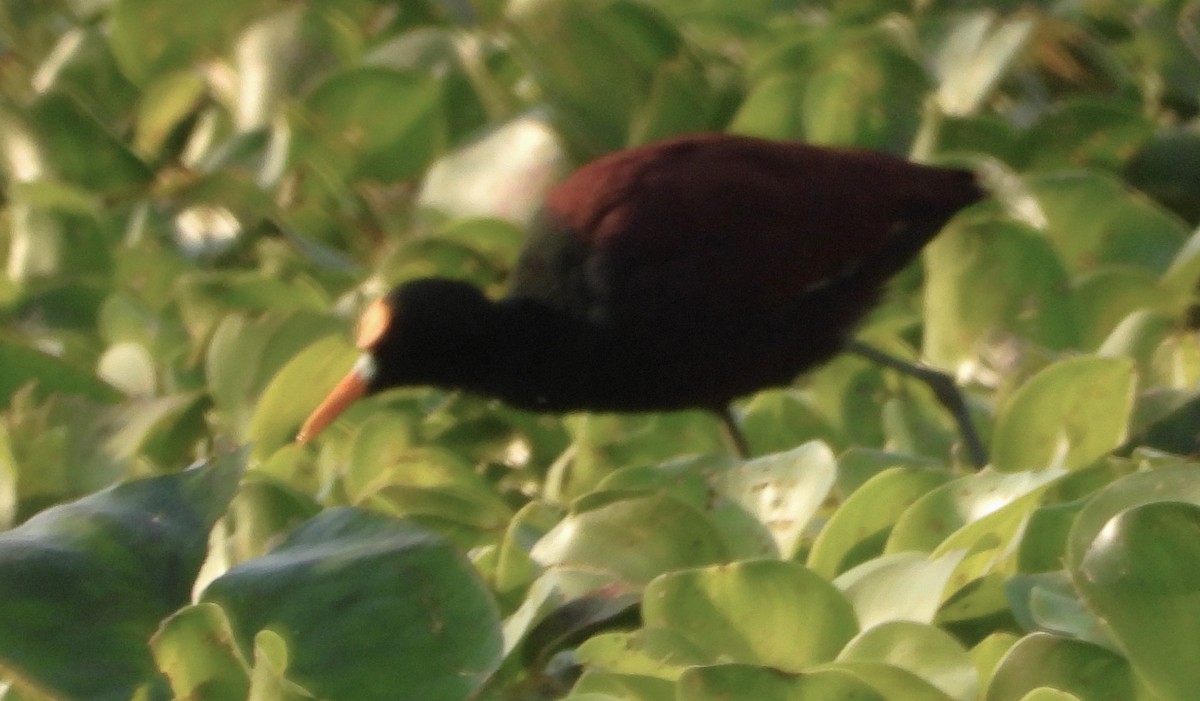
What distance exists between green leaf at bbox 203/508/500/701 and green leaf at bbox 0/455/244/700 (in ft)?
0.18

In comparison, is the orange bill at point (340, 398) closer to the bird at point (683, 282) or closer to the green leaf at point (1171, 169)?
the bird at point (683, 282)

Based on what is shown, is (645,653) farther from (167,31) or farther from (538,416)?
(167,31)

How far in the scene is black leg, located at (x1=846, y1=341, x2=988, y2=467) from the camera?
202 centimetres

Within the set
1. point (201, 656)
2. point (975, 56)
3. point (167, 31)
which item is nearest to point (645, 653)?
point (201, 656)

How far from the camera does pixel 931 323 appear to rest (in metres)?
2.33

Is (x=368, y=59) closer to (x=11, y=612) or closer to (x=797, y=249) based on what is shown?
(x=797, y=249)

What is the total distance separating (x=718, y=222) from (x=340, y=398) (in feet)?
1.75

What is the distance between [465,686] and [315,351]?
88cm

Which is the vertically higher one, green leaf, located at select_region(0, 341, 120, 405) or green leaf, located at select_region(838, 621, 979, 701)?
green leaf, located at select_region(838, 621, 979, 701)

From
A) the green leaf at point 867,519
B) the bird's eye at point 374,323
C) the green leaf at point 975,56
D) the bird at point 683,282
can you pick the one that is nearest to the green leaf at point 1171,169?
the green leaf at point 975,56

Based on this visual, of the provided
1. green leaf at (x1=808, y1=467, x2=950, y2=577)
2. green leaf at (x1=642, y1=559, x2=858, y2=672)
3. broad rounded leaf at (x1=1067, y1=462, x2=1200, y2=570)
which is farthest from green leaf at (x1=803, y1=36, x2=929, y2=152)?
green leaf at (x1=642, y1=559, x2=858, y2=672)

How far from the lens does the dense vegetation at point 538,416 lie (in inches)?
52.6

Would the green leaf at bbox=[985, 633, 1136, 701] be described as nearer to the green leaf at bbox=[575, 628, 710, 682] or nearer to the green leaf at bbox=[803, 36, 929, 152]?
the green leaf at bbox=[575, 628, 710, 682]

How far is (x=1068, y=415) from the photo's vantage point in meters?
1.83
